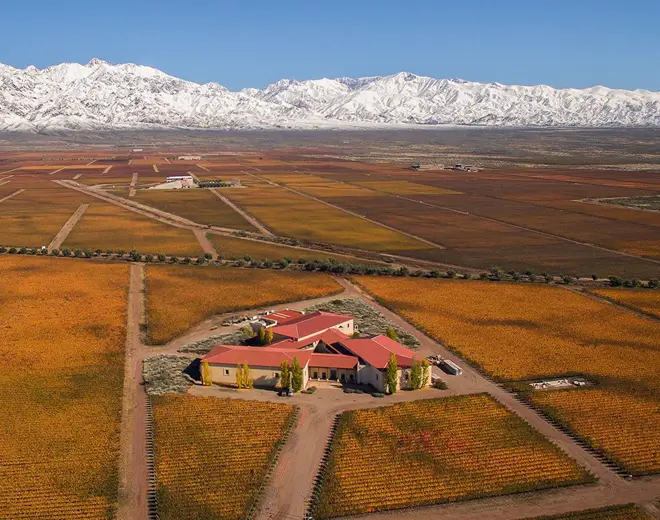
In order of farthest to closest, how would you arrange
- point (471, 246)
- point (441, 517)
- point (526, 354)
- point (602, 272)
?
point (471, 246), point (602, 272), point (526, 354), point (441, 517)

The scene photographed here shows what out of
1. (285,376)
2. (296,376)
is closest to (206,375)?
(285,376)

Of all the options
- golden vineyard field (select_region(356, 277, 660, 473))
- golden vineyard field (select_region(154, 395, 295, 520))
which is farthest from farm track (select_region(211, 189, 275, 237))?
golden vineyard field (select_region(154, 395, 295, 520))

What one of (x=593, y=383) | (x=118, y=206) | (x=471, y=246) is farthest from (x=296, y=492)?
(x=118, y=206)

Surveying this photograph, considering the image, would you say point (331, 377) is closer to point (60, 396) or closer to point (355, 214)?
point (60, 396)

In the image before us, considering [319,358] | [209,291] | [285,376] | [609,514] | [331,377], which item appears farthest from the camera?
[209,291]

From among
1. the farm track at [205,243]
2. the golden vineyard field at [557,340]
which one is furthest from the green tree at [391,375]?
the farm track at [205,243]

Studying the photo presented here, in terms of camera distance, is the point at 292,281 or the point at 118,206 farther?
the point at 118,206

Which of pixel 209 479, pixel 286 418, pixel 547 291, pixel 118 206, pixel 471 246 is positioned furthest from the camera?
pixel 118 206

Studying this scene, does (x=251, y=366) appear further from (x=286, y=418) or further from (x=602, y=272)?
(x=602, y=272)
